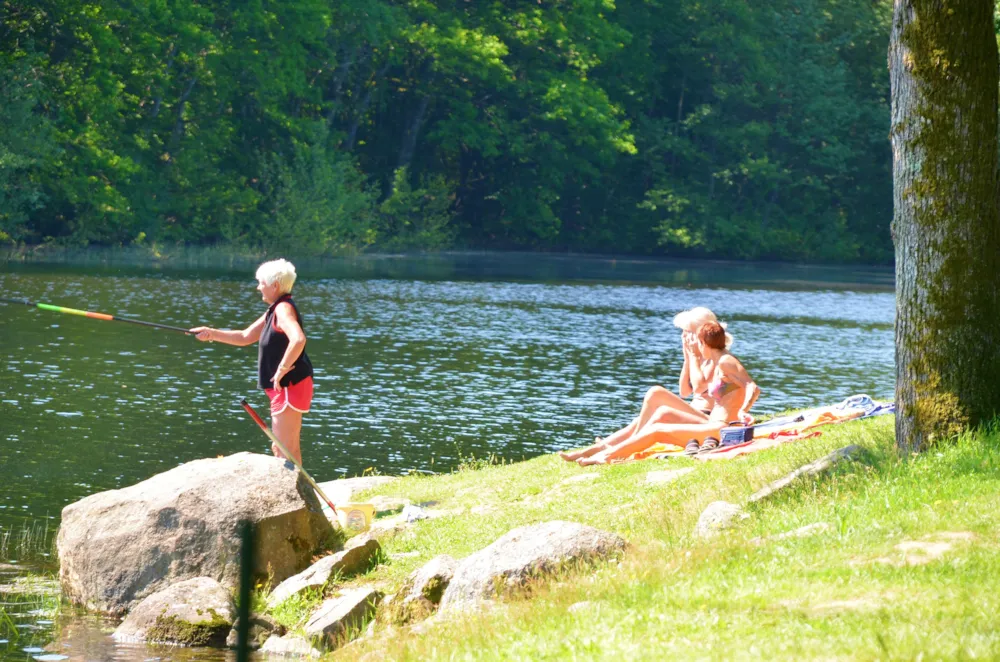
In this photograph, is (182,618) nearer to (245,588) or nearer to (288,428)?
(288,428)

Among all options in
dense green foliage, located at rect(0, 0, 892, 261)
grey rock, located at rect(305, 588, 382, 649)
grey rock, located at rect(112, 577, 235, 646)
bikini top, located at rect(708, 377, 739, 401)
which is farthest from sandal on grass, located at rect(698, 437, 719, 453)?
dense green foliage, located at rect(0, 0, 892, 261)

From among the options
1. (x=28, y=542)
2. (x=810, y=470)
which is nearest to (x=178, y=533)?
(x=28, y=542)

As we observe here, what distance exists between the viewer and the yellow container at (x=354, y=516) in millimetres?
11609

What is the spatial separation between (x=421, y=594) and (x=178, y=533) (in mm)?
2349

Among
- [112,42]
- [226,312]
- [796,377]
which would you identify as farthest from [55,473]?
[112,42]

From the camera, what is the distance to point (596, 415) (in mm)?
21297

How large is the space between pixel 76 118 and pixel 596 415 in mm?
34737

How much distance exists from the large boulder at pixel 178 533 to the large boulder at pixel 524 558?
2237 mm

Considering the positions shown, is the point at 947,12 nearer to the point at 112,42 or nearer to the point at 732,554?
the point at 732,554

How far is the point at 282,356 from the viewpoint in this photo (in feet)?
35.9

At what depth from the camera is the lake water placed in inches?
667

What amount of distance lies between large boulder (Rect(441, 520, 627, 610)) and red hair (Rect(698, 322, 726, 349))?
181 inches

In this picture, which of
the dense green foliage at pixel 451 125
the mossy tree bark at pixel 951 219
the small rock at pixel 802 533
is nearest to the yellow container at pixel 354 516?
the mossy tree bark at pixel 951 219

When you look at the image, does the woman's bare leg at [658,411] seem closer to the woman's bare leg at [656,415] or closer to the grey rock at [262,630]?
the woman's bare leg at [656,415]
